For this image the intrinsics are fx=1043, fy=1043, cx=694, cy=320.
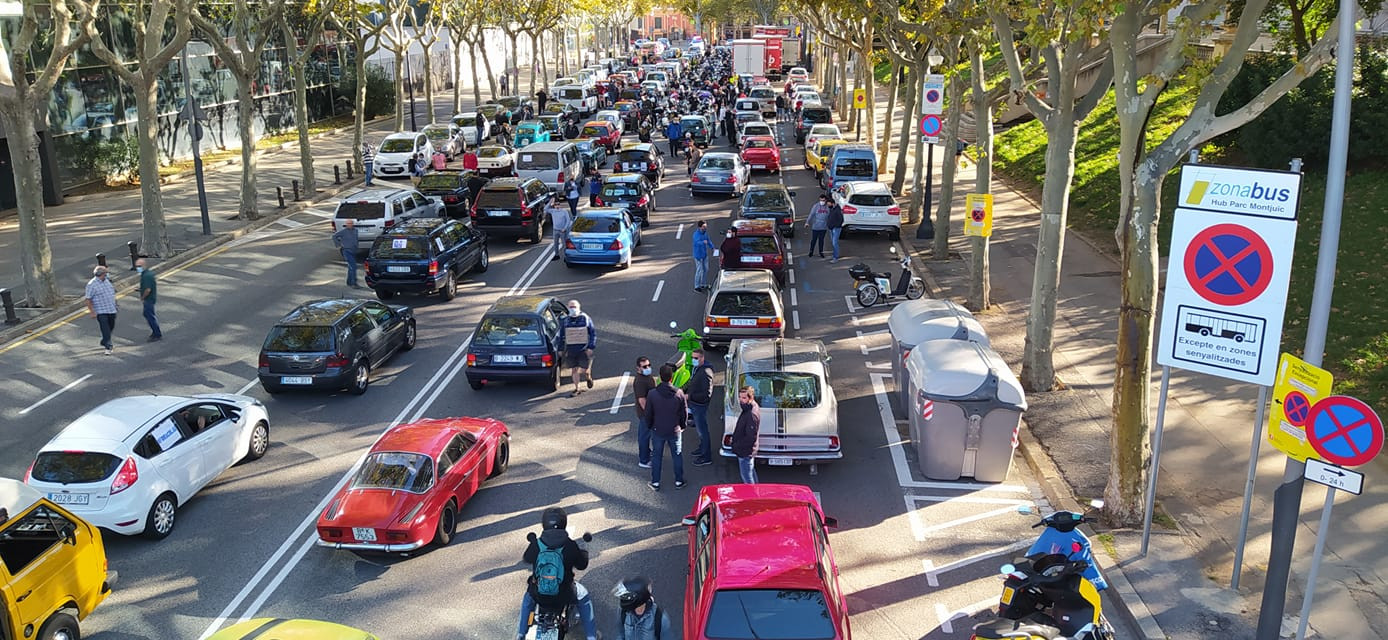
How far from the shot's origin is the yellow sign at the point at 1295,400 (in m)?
8.34

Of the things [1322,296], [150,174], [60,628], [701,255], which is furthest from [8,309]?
[1322,296]

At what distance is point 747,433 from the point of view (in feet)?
40.2

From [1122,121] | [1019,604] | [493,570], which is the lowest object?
[493,570]

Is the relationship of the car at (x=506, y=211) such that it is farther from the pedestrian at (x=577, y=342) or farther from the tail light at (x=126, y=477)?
the tail light at (x=126, y=477)

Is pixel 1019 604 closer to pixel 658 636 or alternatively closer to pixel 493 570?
pixel 658 636

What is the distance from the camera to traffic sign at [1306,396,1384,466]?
7938 millimetres

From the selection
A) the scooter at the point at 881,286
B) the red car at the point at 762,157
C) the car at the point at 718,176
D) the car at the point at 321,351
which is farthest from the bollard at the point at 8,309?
the red car at the point at 762,157

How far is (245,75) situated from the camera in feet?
94.2

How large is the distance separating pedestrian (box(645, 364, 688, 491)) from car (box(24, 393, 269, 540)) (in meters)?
5.48

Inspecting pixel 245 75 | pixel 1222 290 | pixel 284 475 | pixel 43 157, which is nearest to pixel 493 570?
pixel 284 475

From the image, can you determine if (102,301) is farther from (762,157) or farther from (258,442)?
(762,157)

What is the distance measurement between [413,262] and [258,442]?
7.36 meters

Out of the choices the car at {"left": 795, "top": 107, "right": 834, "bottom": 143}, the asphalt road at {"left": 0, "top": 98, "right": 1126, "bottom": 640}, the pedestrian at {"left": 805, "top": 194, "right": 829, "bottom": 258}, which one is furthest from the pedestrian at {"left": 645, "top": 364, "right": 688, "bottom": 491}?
the car at {"left": 795, "top": 107, "right": 834, "bottom": 143}

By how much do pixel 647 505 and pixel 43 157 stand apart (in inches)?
1109
